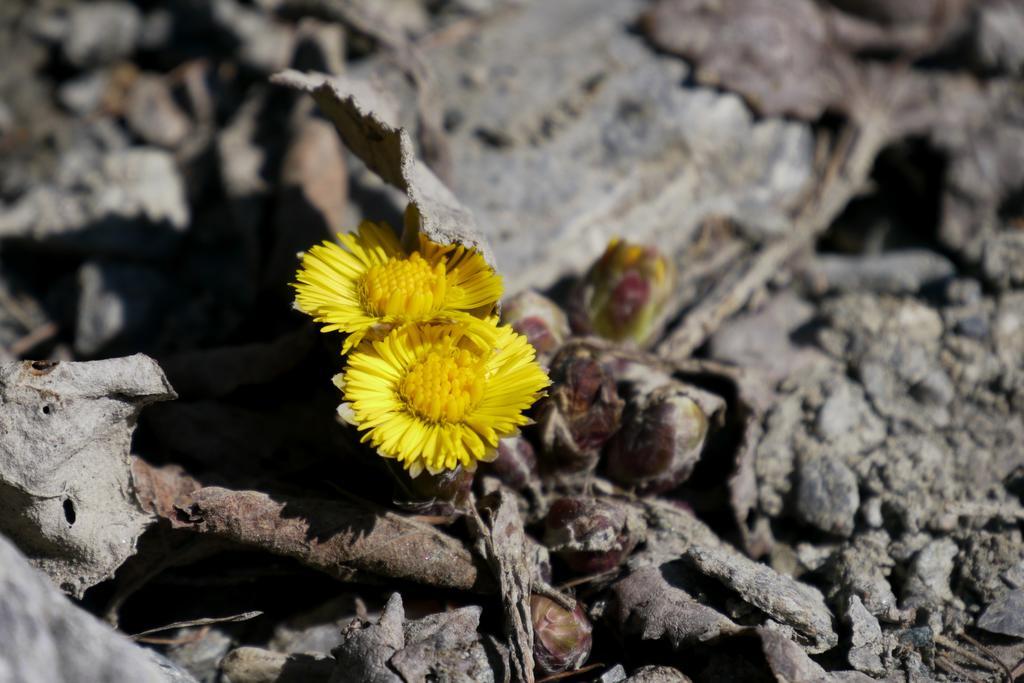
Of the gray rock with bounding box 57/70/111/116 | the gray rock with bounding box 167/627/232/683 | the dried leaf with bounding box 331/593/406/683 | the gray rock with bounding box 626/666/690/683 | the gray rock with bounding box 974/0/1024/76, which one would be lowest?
the gray rock with bounding box 167/627/232/683

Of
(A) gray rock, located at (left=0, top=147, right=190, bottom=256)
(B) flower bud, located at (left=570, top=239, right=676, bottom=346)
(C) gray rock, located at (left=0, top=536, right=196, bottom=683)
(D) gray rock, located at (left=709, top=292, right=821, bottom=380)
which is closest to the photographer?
(C) gray rock, located at (left=0, top=536, right=196, bottom=683)

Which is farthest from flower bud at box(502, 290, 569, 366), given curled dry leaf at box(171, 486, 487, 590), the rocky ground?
curled dry leaf at box(171, 486, 487, 590)

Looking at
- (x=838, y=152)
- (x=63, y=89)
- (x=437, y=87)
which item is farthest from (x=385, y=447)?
(x=63, y=89)

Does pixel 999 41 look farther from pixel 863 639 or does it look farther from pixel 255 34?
pixel 255 34

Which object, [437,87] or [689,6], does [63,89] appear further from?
[689,6]

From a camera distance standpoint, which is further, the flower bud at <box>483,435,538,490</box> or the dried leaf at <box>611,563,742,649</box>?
the flower bud at <box>483,435,538,490</box>

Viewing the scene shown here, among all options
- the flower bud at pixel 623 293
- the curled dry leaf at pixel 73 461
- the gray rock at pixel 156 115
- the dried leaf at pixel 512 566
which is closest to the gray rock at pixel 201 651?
the curled dry leaf at pixel 73 461

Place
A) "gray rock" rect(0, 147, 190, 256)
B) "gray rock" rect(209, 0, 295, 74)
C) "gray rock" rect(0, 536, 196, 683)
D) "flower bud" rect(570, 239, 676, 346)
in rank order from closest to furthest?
"gray rock" rect(0, 536, 196, 683) < "flower bud" rect(570, 239, 676, 346) < "gray rock" rect(0, 147, 190, 256) < "gray rock" rect(209, 0, 295, 74)

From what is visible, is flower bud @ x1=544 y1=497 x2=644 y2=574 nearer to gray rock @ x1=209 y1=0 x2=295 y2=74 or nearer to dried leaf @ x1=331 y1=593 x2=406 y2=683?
dried leaf @ x1=331 y1=593 x2=406 y2=683
